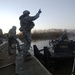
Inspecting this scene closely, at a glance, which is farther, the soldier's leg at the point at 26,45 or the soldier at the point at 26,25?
the soldier's leg at the point at 26,45

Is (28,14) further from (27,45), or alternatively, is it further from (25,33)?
(27,45)

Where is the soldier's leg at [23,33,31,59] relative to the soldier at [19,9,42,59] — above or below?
below

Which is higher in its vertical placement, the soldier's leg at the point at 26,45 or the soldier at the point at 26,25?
the soldier at the point at 26,25

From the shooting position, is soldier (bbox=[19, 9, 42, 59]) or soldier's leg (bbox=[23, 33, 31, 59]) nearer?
soldier (bbox=[19, 9, 42, 59])

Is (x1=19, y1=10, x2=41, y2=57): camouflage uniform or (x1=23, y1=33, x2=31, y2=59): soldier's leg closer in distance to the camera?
(x1=19, y1=10, x2=41, y2=57): camouflage uniform

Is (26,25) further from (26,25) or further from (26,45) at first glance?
(26,45)

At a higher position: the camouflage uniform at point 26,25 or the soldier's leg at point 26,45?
the camouflage uniform at point 26,25

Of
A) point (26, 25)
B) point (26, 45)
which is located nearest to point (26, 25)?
point (26, 25)

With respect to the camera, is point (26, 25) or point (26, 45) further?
point (26, 45)

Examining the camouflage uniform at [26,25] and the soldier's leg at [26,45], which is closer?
the camouflage uniform at [26,25]

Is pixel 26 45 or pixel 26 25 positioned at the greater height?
pixel 26 25

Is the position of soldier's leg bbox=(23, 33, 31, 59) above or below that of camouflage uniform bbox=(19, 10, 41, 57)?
below

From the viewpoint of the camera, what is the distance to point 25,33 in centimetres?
840

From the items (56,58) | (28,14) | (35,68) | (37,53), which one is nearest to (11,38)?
(37,53)
